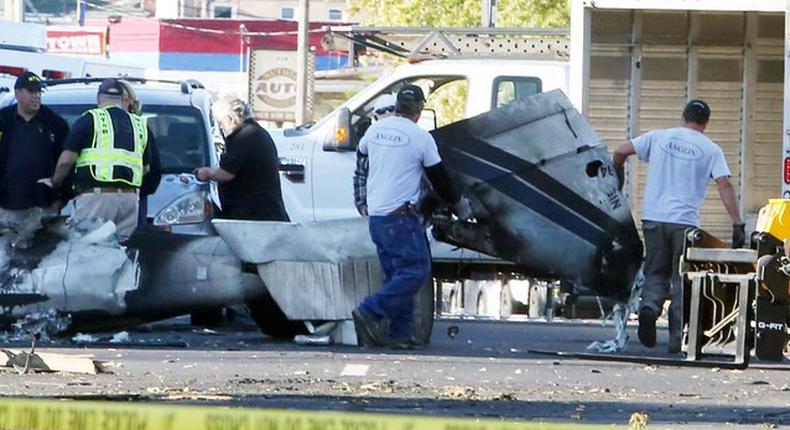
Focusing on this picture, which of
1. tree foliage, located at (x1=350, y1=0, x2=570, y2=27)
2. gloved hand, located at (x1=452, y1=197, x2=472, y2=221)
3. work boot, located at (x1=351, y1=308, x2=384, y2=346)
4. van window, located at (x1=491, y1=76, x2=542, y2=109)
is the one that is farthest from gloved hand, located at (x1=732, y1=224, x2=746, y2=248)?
tree foliage, located at (x1=350, y1=0, x2=570, y2=27)

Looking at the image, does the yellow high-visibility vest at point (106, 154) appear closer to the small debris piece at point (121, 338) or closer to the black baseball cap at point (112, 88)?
the black baseball cap at point (112, 88)

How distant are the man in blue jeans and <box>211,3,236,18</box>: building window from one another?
72.8 meters

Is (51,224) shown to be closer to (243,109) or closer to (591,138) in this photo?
(243,109)

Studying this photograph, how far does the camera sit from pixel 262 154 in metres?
14.7

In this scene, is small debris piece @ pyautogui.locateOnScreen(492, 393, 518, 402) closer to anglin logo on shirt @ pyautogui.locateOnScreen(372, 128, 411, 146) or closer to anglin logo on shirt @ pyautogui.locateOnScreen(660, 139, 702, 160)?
anglin logo on shirt @ pyautogui.locateOnScreen(372, 128, 411, 146)

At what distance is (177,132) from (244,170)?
8.27 ft

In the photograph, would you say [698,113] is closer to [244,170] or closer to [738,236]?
[738,236]

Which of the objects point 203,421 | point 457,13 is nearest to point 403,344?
point 203,421

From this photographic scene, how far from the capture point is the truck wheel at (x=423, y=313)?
1409 centimetres

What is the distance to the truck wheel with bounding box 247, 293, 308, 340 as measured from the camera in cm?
1439

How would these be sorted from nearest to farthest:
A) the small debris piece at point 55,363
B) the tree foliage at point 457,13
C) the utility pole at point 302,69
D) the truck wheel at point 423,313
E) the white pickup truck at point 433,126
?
the small debris piece at point 55,363
the truck wheel at point 423,313
the white pickup truck at point 433,126
the tree foliage at point 457,13
the utility pole at point 302,69

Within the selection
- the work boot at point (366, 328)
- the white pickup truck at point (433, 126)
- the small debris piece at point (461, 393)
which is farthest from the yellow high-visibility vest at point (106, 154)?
the small debris piece at point (461, 393)

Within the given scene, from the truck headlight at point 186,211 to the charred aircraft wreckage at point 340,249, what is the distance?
1.38 m

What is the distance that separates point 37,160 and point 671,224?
171 inches
